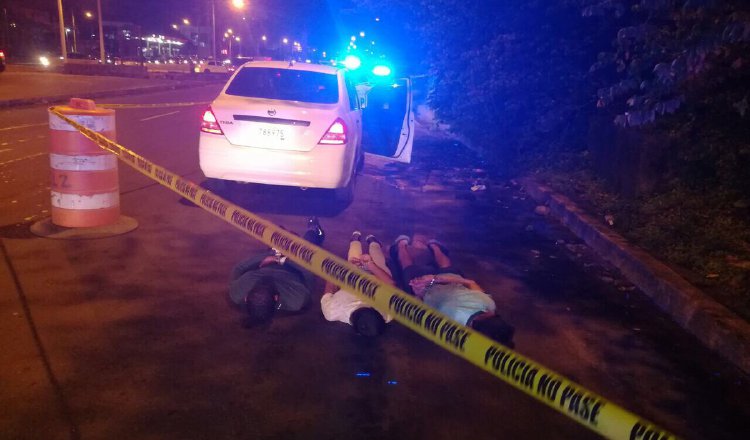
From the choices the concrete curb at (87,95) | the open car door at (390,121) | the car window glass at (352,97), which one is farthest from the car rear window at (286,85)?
the concrete curb at (87,95)

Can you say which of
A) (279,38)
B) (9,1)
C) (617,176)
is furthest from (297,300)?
(279,38)

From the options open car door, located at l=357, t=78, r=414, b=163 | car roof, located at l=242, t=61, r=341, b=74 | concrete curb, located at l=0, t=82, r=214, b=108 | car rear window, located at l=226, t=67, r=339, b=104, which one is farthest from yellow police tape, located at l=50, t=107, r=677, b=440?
concrete curb, located at l=0, t=82, r=214, b=108

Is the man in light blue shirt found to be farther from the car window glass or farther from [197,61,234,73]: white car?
[197,61,234,73]: white car

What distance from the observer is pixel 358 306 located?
4.43 meters

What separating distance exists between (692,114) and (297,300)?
6819 millimetres

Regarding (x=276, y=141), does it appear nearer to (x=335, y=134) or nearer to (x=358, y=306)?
(x=335, y=134)

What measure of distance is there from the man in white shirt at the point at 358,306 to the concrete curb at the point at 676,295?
2.43m

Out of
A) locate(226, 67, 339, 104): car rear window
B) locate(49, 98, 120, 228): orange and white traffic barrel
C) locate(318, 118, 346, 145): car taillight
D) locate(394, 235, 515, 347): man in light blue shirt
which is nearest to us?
locate(394, 235, 515, 347): man in light blue shirt

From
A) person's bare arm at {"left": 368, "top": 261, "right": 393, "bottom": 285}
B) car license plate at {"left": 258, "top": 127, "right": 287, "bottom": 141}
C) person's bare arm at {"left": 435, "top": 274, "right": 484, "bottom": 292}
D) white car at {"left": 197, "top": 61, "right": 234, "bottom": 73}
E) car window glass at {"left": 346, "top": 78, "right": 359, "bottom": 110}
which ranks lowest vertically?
white car at {"left": 197, "top": 61, "right": 234, "bottom": 73}

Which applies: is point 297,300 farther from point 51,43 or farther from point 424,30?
point 51,43

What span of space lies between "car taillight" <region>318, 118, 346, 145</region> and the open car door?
11.7 ft

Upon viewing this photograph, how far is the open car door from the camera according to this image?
11.1m

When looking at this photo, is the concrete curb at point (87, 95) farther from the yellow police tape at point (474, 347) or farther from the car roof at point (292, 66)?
the yellow police tape at point (474, 347)

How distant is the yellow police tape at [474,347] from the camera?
91.9 inches
